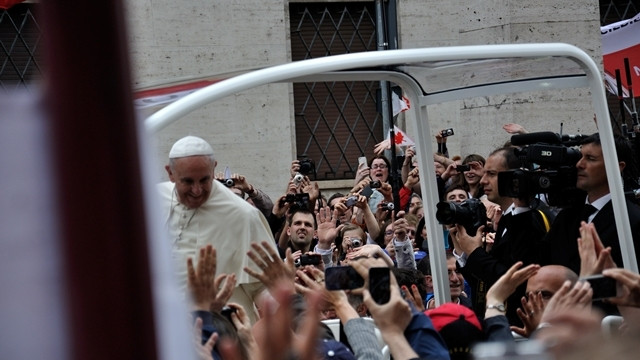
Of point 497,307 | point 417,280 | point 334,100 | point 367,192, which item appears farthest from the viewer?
point 334,100

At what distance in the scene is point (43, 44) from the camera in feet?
1.98

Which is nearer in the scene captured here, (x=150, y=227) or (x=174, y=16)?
(x=150, y=227)

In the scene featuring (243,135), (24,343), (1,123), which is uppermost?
(243,135)

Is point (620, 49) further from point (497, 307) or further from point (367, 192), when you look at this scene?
Answer: point (497, 307)

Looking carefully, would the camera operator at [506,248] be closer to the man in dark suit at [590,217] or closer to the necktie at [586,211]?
the man in dark suit at [590,217]

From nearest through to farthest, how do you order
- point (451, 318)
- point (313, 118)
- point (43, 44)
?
point (43, 44), point (451, 318), point (313, 118)

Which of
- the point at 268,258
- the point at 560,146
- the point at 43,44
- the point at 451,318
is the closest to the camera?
the point at 43,44

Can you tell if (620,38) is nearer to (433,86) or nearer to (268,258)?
(433,86)

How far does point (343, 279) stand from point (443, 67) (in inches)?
58.1

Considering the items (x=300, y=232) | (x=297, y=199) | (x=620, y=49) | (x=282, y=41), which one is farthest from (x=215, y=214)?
(x=282, y=41)

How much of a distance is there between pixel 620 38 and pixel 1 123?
10031 mm

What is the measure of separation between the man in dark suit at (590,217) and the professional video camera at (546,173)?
66 millimetres

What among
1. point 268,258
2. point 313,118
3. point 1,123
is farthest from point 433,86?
point 313,118

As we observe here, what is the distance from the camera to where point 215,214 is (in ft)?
11.5
